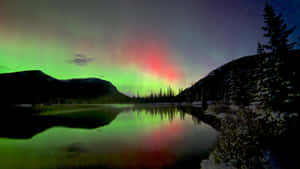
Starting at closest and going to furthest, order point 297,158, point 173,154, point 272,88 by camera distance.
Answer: point 297,158
point 173,154
point 272,88

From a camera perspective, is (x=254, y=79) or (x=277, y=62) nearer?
(x=277, y=62)

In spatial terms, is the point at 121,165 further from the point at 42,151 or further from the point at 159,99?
the point at 159,99

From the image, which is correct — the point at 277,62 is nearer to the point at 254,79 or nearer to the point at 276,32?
the point at 276,32

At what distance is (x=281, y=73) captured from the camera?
20.0 metres

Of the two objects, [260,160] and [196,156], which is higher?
[260,160]

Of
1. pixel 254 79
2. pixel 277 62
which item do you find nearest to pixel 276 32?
pixel 277 62

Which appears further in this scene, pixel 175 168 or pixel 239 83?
pixel 239 83

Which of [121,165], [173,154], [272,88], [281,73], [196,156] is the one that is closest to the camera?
[121,165]

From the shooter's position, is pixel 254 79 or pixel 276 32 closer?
pixel 276 32

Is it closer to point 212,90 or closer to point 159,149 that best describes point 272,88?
point 159,149

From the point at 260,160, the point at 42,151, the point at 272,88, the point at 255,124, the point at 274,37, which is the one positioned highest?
the point at 274,37

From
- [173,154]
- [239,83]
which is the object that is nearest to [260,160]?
[173,154]

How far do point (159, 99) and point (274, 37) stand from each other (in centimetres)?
14841

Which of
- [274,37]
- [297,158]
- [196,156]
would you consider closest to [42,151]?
[196,156]
